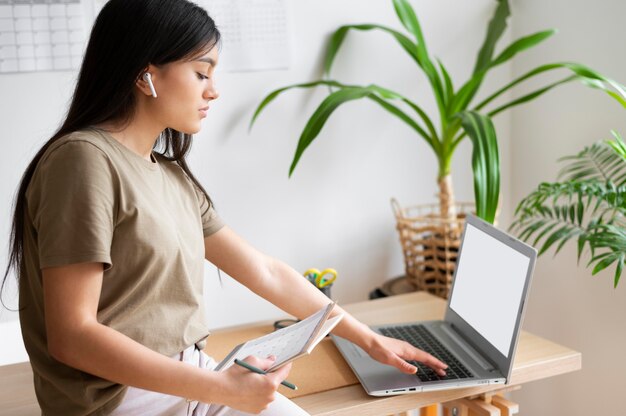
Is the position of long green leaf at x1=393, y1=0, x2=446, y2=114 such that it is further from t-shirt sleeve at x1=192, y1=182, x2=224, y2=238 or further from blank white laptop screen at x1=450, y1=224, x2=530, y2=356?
t-shirt sleeve at x1=192, y1=182, x2=224, y2=238

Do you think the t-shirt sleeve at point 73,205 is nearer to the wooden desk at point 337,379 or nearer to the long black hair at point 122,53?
the long black hair at point 122,53

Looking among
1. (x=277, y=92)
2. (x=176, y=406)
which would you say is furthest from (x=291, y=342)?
(x=277, y=92)

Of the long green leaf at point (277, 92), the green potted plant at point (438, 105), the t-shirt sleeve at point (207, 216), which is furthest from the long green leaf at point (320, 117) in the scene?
the t-shirt sleeve at point (207, 216)

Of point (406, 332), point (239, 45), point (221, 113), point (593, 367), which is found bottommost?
point (593, 367)

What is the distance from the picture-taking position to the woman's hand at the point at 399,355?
132 cm

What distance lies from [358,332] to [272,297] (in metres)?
0.19

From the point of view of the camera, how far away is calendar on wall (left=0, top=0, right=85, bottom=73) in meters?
1.69

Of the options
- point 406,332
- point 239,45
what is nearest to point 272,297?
point 406,332

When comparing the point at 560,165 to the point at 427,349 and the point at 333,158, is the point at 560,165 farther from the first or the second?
the point at 427,349

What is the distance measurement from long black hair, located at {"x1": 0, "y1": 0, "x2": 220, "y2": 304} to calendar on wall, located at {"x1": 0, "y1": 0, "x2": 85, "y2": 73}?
652 millimetres

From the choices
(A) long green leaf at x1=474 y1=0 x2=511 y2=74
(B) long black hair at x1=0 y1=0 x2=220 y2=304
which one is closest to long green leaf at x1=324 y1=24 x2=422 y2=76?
(A) long green leaf at x1=474 y1=0 x2=511 y2=74

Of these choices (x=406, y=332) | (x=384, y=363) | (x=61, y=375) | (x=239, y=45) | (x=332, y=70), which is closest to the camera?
(x=61, y=375)

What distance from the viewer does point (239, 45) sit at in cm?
193

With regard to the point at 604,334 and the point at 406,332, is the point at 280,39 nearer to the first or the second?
the point at 406,332
